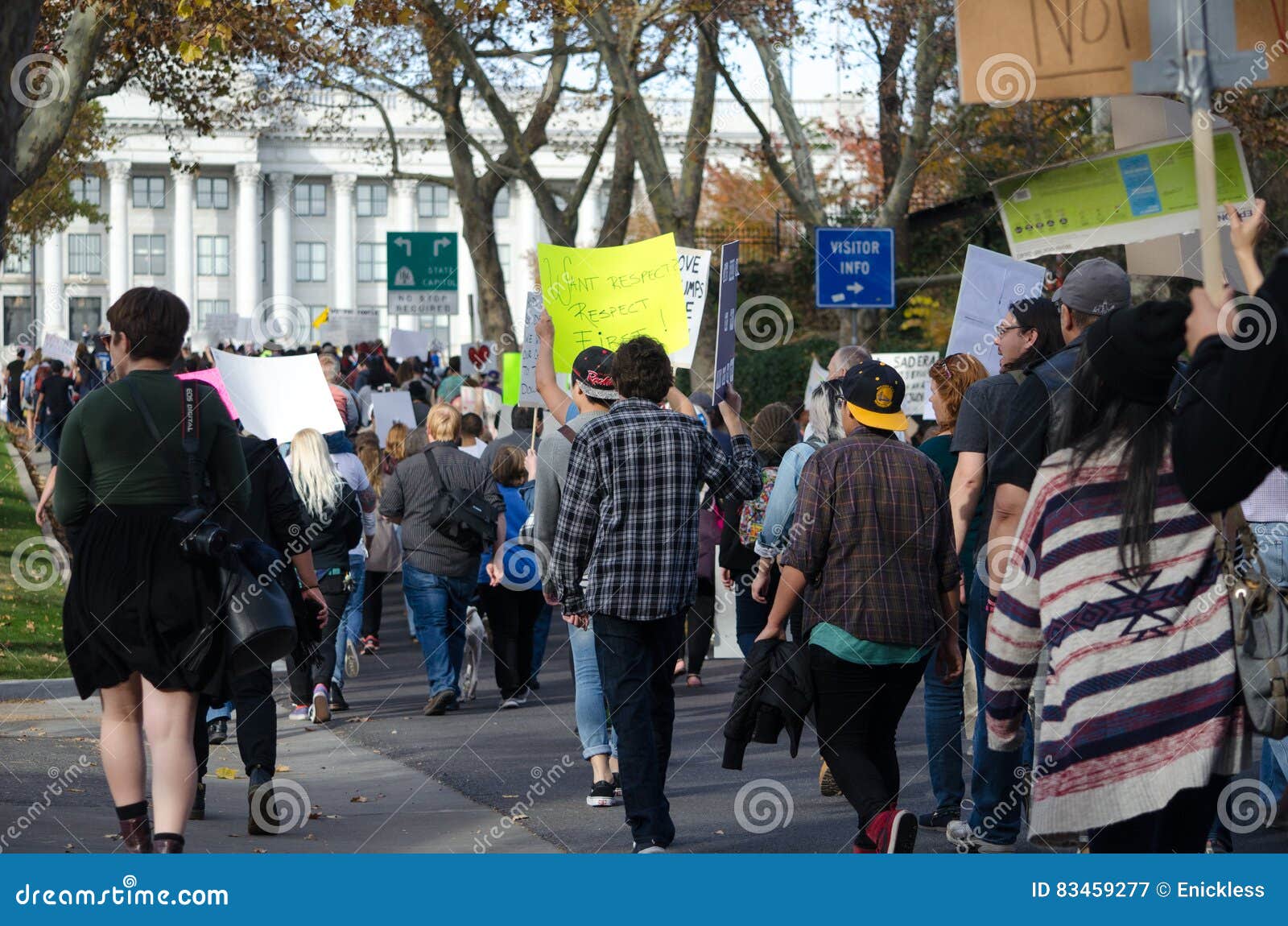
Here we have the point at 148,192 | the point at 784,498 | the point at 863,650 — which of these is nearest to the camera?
the point at 863,650

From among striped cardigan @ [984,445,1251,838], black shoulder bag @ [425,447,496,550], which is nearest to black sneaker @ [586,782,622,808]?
black shoulder bag @ [425,447,496,550]

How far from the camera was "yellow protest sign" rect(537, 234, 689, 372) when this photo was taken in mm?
9438

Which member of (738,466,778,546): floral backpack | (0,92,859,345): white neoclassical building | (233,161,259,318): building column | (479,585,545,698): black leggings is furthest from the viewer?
(233,161,259,318): building column

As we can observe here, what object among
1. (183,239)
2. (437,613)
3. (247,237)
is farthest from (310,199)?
(437,613)

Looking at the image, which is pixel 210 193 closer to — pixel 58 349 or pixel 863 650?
pixel 58 349

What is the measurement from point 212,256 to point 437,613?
293ft

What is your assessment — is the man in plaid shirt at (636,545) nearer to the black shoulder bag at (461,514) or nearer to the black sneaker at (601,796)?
the black sneaker at (601,796)

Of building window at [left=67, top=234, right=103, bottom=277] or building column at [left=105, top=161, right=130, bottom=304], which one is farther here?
building column at [left=105, top=161, right=130, bottom=304]

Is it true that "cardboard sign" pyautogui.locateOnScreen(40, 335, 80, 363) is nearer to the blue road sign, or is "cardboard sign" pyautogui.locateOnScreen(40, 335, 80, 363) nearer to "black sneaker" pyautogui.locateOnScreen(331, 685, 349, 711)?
the blue road sign

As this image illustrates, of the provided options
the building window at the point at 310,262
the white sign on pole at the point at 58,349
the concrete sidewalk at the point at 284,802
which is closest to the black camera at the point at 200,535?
the concrete sidewalk at the point at 284,802

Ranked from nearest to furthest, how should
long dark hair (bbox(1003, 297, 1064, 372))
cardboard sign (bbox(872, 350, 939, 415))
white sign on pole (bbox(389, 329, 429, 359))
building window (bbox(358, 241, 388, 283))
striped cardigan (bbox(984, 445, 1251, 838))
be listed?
striped cardigan (bbox(984, 445, 1251, 838)), long dark hair (bbox(1003, 297, 1064, 372)), cardboard sign (bbox(872, 350, 939, 415)), white sign on pole (bbox(389, 329, 429, 359)), building window (bbox(358, 241, 388, 283))

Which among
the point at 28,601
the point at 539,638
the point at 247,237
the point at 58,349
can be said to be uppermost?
the point at 247,237

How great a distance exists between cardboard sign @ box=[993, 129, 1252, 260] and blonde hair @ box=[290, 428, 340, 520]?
12.5 feet

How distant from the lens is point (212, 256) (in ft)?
317
